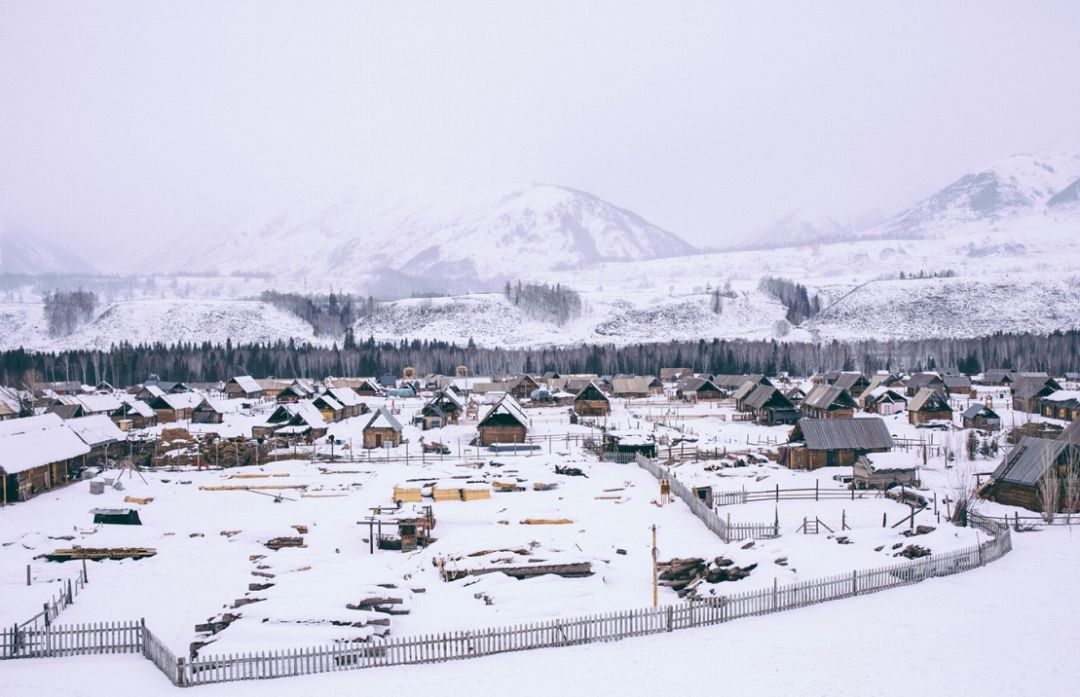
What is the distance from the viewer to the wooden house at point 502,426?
57.1m

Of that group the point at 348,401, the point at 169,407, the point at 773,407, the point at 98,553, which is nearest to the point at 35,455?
the point at 98,553

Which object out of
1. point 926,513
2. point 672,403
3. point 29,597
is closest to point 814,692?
point 926,513

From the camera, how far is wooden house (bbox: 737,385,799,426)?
6844 centimetres

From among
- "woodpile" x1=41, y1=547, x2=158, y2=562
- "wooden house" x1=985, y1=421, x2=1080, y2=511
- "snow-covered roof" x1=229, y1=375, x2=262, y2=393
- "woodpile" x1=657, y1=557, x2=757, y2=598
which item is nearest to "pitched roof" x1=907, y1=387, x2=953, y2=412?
"wooden house" x1=985, y1=421, x2=1080, y2=511

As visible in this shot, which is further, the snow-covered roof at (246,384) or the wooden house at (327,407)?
the snow-covered roof at (246,384)

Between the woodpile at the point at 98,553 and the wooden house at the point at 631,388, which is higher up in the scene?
the wooden house at the point at 631,388

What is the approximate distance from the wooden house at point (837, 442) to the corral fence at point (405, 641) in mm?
23910

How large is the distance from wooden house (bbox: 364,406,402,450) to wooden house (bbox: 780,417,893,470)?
94.9 ft

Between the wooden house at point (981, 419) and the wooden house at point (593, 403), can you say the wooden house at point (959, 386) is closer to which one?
the wooden house at point (981, 419)

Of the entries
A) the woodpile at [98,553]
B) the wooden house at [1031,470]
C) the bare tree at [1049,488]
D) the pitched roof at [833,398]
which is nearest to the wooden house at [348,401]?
the pitched roof at [833,398]

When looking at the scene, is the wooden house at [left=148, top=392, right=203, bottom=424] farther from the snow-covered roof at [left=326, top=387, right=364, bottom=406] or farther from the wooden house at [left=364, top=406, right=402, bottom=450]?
the wooden house at [left=364, top=406, right=402, bottom=450]

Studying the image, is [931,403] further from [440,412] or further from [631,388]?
[631,388]

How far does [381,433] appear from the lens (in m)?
56.7

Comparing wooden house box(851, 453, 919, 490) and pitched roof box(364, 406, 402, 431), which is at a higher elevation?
pitched roof box(364, 406, 402, 431)
